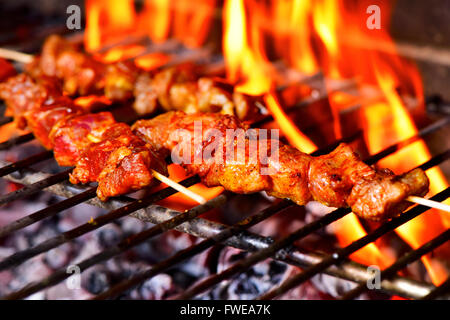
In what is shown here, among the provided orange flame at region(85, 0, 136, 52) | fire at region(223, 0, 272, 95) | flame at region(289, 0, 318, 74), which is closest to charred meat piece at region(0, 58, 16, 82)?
orange flame at region(85, 0, 136, 52)

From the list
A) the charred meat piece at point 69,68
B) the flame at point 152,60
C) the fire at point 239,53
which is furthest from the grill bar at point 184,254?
the flame at point 152,60

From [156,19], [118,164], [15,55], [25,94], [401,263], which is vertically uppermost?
[156,19]

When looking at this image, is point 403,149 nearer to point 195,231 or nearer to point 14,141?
point 195,231

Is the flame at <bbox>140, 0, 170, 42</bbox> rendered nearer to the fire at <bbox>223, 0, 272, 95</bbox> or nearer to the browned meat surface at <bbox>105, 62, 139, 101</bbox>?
the fire at <bbox>223, 0, 272, 95</bbox>

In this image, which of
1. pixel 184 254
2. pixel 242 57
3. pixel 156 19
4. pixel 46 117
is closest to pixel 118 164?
pixel 184 254
